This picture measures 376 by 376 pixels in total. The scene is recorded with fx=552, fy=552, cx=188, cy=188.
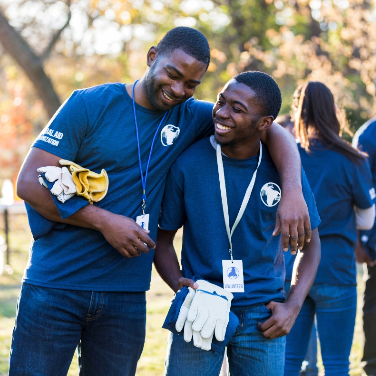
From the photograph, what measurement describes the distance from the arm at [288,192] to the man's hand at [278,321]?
1.04ft

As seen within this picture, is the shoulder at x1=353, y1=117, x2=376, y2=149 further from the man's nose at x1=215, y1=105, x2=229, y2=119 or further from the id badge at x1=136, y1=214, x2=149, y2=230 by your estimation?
the id badge at x1=136, y1=214, x2=149, y2=230

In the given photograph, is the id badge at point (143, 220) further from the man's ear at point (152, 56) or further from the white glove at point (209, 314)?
the man's ear at point (152, 56)

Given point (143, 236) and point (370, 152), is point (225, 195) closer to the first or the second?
point (143, 236)

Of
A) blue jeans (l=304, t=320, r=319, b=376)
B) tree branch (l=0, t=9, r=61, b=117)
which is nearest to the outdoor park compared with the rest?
tree branch (l=0, t=9, r=61, b=117)

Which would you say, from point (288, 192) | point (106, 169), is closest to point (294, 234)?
point (288, 192)

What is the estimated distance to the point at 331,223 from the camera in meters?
3.93

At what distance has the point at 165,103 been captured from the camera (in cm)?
276

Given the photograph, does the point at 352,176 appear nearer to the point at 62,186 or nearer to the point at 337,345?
the point at 337,345

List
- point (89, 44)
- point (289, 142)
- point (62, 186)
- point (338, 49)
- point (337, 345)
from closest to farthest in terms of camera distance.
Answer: point (62, 186) → point (289, 142) → point (337, 345) → point (338, 49) → point (89, 44)

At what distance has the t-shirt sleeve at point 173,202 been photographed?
2824 mm

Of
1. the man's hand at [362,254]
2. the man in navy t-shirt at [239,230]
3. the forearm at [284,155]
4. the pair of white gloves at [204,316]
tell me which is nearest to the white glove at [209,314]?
the pair of white gloves at [204,316]

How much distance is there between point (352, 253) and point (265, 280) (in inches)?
58.5

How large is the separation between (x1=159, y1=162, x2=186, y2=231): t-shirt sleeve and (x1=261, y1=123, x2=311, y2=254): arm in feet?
1.66

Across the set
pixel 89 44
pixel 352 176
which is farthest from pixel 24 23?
pixel 352 176
